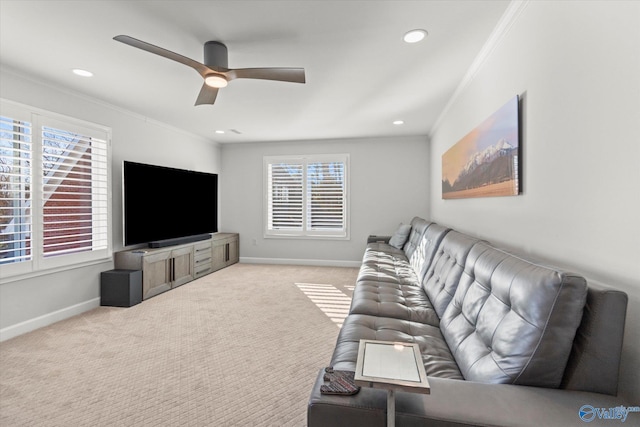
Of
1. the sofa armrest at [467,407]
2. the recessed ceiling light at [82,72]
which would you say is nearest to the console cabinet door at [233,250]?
the recessed ceiling light at [82,72]

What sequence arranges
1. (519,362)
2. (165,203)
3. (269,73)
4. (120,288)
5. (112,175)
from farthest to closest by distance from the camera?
(165,203), (112,175), (120,288), (269,73), (519,362)

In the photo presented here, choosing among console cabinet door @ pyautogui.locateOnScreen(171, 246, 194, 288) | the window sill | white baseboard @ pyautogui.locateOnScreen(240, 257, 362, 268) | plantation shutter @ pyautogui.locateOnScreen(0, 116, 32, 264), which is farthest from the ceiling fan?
white baseboard @ pyautogui.locateOnScreen(240, 257, 362, 268)

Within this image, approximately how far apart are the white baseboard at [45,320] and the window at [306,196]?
3214 mm

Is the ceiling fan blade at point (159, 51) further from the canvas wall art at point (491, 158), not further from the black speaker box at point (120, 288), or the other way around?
the black speaker box at point (120, 288)

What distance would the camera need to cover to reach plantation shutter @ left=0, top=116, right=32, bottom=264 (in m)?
2.75

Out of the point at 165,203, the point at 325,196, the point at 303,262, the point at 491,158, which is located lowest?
the point at 303,262

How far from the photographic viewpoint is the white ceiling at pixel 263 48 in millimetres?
1988

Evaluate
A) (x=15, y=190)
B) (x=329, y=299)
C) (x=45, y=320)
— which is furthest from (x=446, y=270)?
(x=45, y=320)

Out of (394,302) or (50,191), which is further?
(50,191)

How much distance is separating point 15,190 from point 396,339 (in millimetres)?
3475

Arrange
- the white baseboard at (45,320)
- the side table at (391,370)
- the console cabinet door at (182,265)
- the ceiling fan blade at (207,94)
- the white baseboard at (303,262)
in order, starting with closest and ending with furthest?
1. the side table at (391,370)
2. the ceiling fan blade at (207,94)
3. the white baseboard at (45,320)
4. the console cabinet door at (182,265)
5. the white baseboard at (303,262)

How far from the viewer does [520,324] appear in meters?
1.11

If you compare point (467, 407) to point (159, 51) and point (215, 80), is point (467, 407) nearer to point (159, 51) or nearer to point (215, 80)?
point (159, 51)

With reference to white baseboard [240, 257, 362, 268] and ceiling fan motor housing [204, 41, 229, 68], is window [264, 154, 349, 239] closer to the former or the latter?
white baseboard [240, 257, 362, 268]
